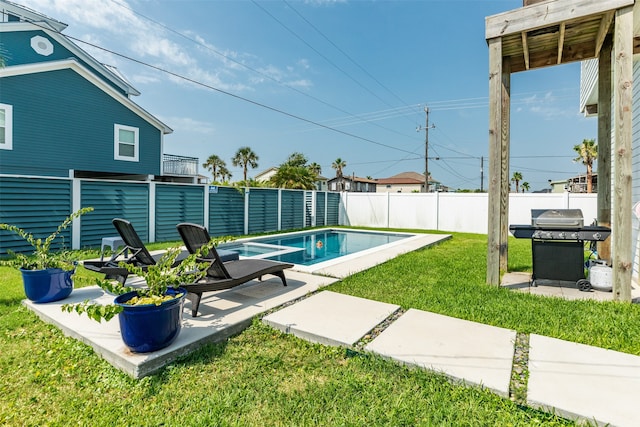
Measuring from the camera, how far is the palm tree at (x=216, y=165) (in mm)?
43375

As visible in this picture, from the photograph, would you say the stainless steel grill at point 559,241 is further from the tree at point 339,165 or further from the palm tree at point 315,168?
the tree at point 339,165

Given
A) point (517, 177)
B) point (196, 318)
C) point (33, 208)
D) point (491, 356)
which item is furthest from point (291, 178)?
point (517, 177)

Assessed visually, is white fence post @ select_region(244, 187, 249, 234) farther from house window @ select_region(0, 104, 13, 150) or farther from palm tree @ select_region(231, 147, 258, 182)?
palm tree @ select_region(231, 147, 258, 182)

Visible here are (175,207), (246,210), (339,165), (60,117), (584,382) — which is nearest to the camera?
(584,382)

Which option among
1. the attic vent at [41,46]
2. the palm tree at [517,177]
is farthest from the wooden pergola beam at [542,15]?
the palm tree at [517,177]

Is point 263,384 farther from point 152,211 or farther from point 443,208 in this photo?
point 443,208

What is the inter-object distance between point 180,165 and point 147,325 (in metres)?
16.6

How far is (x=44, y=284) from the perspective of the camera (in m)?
→ 3.76

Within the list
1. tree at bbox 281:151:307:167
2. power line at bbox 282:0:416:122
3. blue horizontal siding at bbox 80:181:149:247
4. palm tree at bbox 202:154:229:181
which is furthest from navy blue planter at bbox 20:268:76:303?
palm tree at bbox 202:154:229:181

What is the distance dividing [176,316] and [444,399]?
2.13 metres

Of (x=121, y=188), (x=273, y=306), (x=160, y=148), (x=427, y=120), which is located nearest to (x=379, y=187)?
(x=427, y=120)

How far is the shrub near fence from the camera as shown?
7.27 metres

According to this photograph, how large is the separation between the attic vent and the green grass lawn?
13558 mm

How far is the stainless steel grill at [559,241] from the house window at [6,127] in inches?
550
